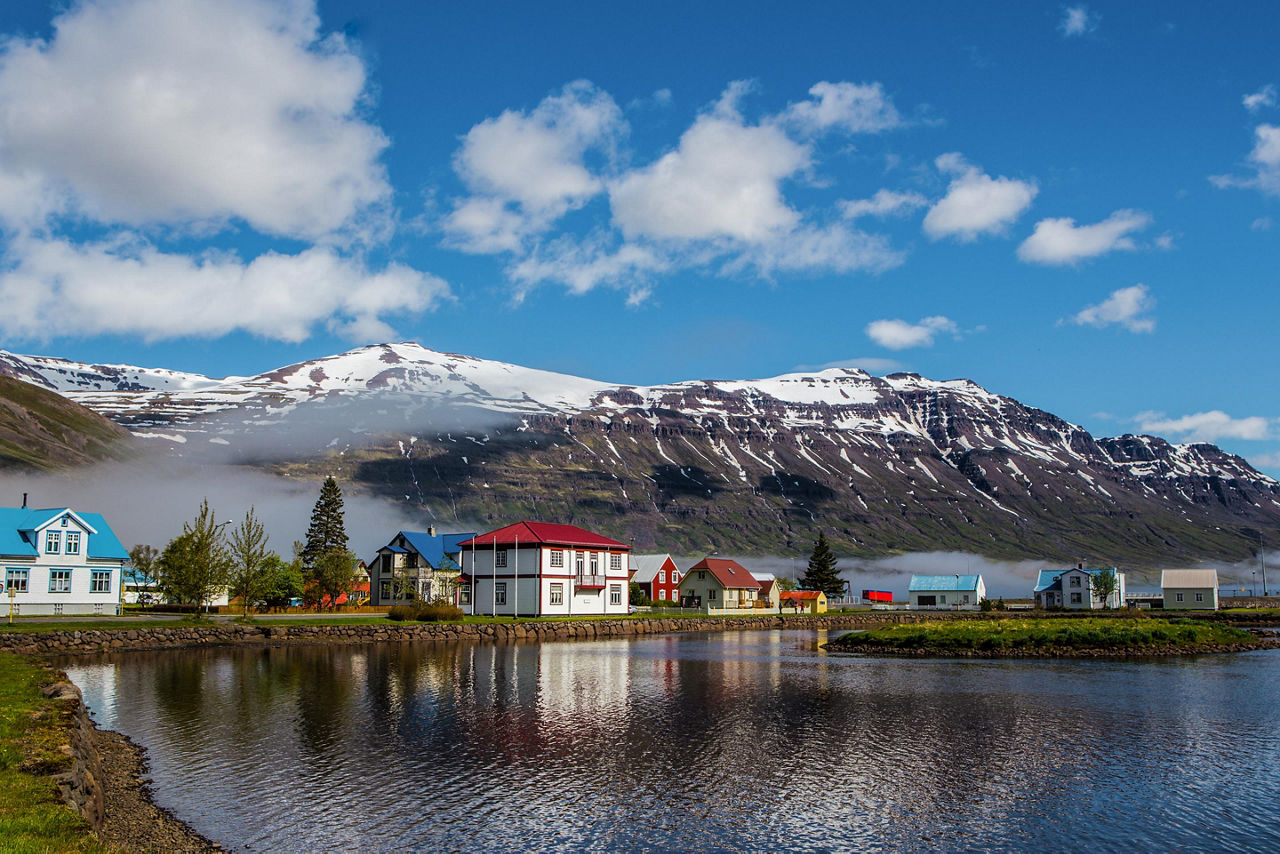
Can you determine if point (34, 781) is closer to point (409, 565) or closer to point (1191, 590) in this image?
point (409, 565)

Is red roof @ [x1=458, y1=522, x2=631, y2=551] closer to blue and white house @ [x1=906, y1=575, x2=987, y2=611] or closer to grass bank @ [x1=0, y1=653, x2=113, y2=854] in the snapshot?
grass bank @ [x1=0, y1=653, x2=113, y2=854]

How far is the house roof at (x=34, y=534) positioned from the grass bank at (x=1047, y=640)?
204 feet

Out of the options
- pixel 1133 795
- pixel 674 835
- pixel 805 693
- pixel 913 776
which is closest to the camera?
pixel 674 835

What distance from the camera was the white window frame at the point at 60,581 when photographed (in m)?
74.4

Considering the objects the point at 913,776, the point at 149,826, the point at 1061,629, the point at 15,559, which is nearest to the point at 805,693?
the point at 913,776

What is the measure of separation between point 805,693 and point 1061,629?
38349 mm

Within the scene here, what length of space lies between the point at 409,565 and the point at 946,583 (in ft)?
336

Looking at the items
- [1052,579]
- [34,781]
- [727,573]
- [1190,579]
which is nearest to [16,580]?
[34,781]

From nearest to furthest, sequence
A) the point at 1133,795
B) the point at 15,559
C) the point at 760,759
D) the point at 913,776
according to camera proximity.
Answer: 1. the point at 1133,795
2. the point at 913,776
3. the point at 760,759
4. the point at 15,559

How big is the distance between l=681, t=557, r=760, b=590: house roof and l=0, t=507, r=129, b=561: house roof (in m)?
76.5

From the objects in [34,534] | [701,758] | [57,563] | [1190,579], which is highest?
[34,534]

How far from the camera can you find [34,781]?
17094 millimetres

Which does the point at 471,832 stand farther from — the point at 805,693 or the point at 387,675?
the point at 387,675

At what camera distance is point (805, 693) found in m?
41.2
